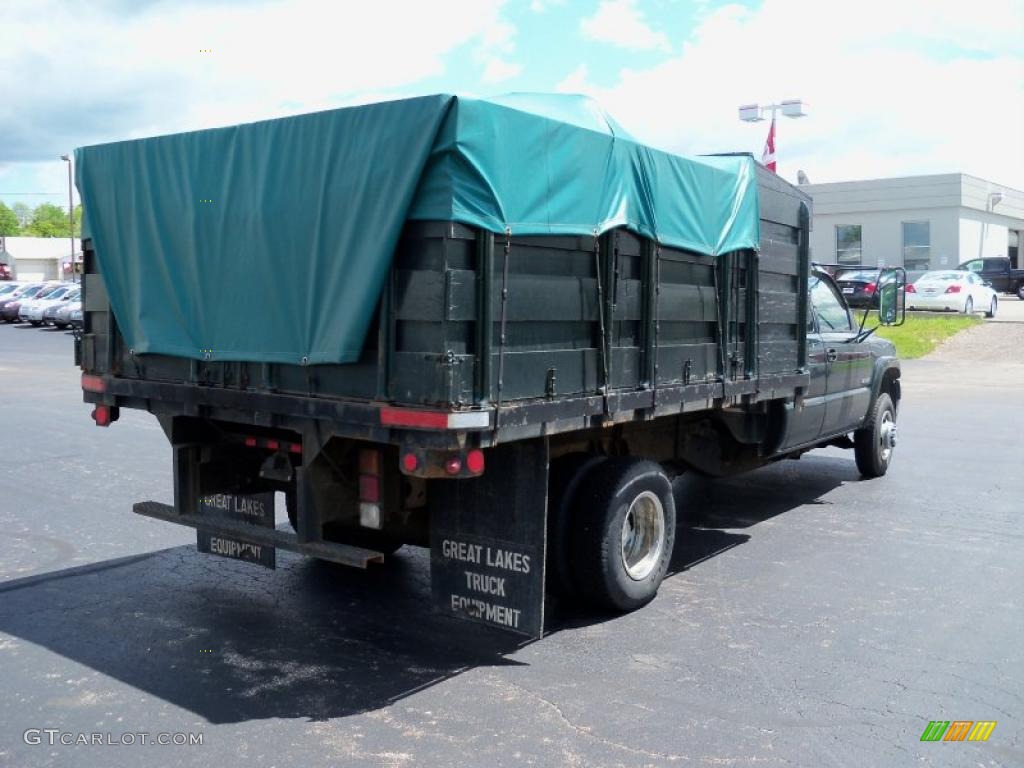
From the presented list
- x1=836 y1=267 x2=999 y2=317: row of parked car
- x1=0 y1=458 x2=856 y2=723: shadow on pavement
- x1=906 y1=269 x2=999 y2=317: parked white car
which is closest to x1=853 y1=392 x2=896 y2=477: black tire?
x1=0 y1=458 x2=856 y2=723: shadow on pavement

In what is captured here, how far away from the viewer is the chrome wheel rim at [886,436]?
10.4 metres

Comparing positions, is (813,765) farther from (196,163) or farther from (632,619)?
(196,163)

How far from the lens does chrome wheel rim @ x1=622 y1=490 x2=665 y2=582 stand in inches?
247

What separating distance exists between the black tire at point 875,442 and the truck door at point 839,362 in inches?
12.7

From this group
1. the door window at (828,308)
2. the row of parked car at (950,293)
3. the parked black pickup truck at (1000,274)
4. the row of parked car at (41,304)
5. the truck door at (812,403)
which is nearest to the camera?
the truck door at (812,403)

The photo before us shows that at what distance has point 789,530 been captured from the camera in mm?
8336

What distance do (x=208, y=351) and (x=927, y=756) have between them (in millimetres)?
4027

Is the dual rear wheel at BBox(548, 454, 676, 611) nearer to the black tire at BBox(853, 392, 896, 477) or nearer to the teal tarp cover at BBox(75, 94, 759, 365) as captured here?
the teal tarp cover at BBox(75, 94, 759, 365)

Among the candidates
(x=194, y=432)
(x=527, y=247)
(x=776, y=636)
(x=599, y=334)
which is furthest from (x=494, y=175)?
(x=776, y=636)

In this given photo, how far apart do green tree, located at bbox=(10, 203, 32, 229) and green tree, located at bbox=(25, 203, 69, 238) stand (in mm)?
900

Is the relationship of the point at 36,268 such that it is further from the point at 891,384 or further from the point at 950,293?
the point at 891,384

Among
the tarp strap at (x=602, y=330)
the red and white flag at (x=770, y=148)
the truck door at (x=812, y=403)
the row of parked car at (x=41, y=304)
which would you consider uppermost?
the red and white flag at (x=770, y=148)

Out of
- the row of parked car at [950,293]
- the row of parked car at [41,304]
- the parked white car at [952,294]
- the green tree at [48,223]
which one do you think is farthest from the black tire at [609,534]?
the green tree at [48,223]

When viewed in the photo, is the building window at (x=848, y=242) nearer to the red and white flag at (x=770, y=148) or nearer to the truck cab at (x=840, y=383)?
the red and white flag at (x=770, y=148)
